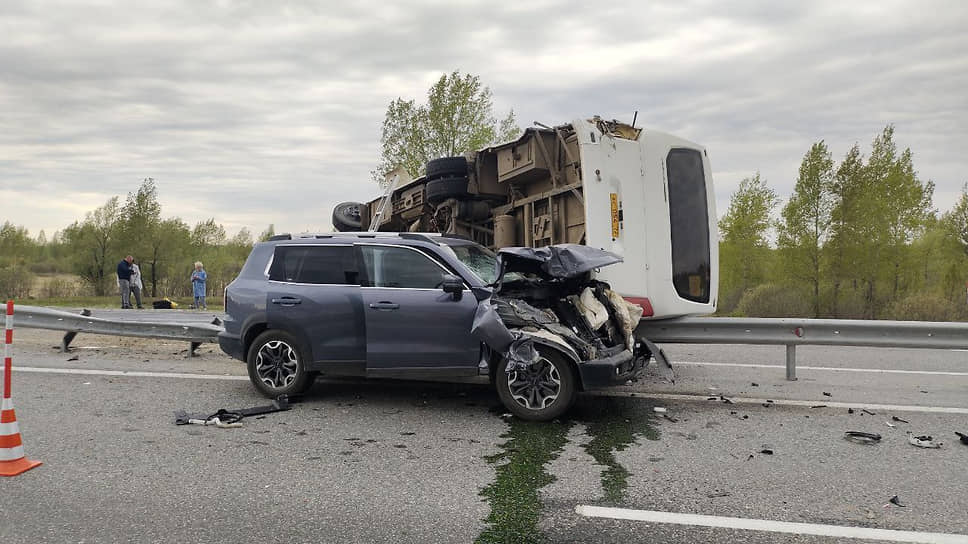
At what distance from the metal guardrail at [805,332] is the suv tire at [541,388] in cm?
242

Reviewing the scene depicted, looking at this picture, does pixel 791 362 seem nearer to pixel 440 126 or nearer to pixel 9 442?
pixel 9 442

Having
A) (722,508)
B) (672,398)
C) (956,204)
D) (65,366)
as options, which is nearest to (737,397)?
(672,398)

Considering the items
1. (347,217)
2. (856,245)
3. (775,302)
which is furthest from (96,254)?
(856,245)

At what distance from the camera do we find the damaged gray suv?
584cm

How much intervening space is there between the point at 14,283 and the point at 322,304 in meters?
39.8

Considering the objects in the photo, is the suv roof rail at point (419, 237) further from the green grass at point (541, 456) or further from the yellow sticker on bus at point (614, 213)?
the yellow sticker on bus at point (614, 213)

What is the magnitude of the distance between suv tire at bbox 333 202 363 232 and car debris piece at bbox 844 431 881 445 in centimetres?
990

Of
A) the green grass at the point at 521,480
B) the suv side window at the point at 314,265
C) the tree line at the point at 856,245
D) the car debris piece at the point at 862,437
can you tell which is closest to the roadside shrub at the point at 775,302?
the tree line at the point at 856,245

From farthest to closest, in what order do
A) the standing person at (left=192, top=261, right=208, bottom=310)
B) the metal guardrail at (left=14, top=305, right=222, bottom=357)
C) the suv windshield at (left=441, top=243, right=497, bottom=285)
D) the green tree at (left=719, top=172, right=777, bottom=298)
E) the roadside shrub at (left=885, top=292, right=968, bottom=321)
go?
1. the green tree at (left=719, top=172, right=777, bottom=298)
2. the roadside shrub at (left=885, top=292, right=968, bottom=321)
3. the standing person at (left=192, top=261, right=208, bottom=310)
4. the metal guardrail at (left=14, top=305, right=222, bottom=357)
5. the suv windshield at (left=441, top=243, right=497, bottom=285)

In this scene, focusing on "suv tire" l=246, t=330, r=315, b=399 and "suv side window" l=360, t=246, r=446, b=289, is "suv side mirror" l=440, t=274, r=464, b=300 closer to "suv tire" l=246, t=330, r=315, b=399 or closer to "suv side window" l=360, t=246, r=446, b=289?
"suv side window" l=360, t=246, r=446, b=289

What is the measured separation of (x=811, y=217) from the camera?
27.5 meters

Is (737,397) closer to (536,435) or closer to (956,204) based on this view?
(536,435)

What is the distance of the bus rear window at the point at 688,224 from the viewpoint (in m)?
7.93

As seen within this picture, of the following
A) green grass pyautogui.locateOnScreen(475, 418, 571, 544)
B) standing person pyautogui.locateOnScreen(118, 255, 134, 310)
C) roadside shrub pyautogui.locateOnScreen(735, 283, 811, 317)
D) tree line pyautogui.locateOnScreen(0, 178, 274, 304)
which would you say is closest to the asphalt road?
green grass pyautogui.locateOnScreen(475, 418, 571, 544)
